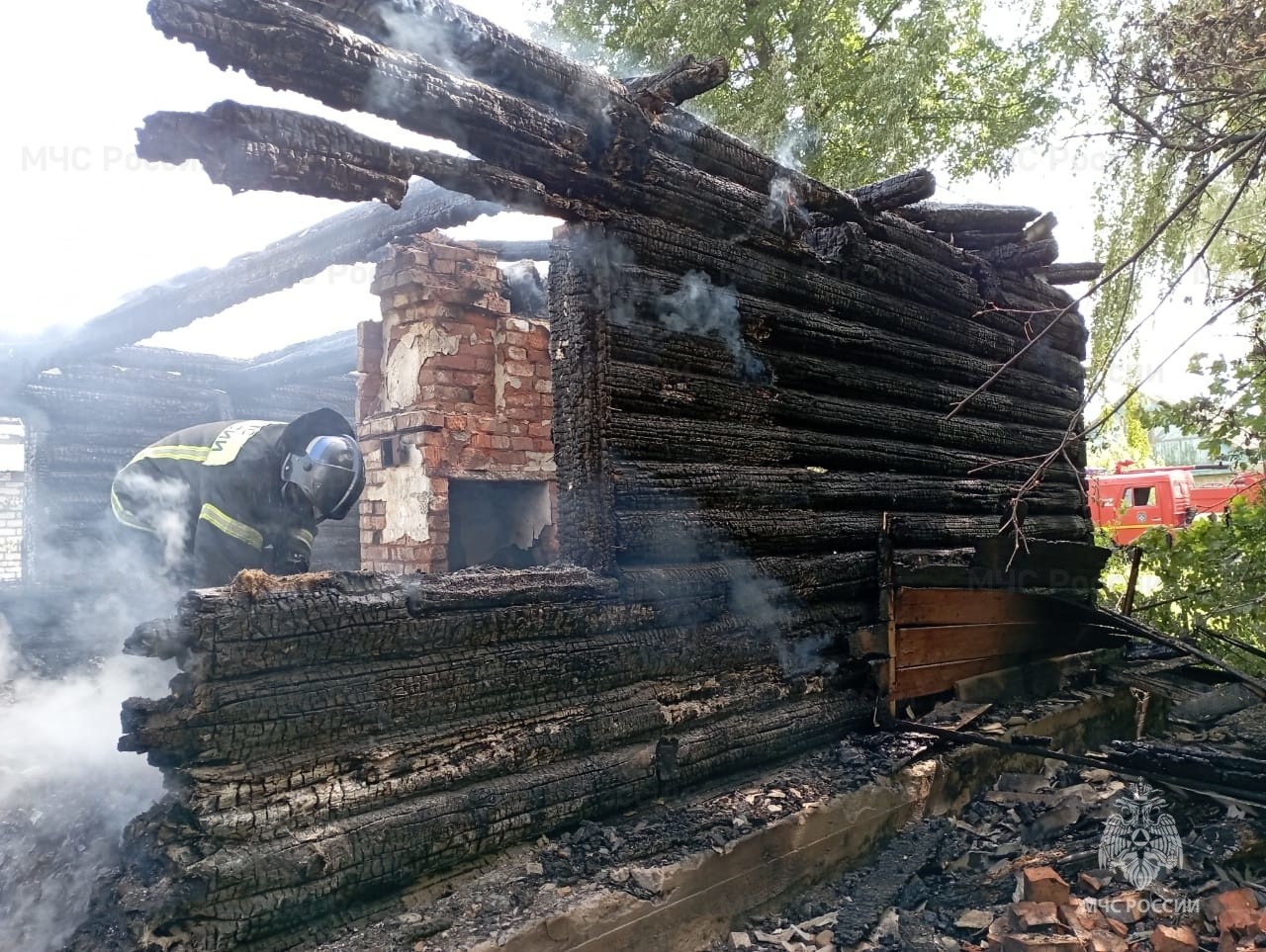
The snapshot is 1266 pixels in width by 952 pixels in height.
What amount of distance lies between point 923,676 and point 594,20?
11295mm

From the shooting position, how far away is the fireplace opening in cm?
664

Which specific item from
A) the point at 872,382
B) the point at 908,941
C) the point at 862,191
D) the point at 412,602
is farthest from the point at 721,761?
the point at 862,191

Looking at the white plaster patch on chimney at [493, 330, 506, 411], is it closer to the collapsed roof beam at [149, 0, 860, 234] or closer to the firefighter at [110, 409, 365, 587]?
the firefighter at [110, 409, 365, 587]

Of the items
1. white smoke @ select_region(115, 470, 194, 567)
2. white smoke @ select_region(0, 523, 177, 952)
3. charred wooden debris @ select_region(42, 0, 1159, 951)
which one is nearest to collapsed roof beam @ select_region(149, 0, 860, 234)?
charred wooden debris @ select_region(42, 0, 1159, 951)

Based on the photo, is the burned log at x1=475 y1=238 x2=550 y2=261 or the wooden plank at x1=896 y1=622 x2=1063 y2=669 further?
the burned log at x1=475 y1=238 x2=550 y2=261

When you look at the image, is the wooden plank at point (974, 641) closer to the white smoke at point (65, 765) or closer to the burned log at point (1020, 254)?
the burned log at point (1020, 254)

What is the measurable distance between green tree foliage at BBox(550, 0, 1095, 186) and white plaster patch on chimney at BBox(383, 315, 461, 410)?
6701 millimetres

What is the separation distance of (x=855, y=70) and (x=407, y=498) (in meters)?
9.67

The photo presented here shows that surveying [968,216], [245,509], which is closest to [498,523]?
[245,509]

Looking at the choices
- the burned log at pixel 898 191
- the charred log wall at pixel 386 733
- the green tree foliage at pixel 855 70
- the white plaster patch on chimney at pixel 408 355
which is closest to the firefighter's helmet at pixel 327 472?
the white plaster patch on chimney at pixel 408 355

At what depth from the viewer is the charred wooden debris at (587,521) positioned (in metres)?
2.22

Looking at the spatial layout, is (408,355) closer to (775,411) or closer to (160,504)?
(160,504)

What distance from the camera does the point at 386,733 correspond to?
99.3 inches

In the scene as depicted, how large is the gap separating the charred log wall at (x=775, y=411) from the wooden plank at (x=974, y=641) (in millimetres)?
282
